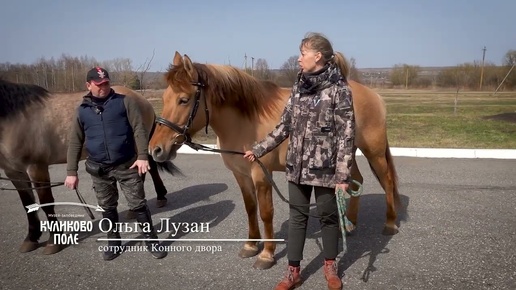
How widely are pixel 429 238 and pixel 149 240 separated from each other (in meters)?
2.85

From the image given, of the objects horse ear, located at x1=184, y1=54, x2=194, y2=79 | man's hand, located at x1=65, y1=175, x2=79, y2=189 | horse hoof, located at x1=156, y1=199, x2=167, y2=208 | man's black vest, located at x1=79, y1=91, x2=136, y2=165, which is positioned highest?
horse ear, located at x1=184, y1=54, x2=194, y2=79

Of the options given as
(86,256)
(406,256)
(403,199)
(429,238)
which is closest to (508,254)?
(429,238)

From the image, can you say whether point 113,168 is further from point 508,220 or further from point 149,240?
point 508,220

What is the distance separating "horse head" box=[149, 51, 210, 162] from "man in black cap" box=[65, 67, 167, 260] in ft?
1.47

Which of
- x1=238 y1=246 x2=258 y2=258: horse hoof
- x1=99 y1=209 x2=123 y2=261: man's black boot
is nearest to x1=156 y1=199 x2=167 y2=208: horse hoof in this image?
x1=99 y1=209 x2=123 y2=261: man's black boot

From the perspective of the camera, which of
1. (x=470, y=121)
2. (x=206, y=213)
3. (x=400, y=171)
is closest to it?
(x=206, y=213)

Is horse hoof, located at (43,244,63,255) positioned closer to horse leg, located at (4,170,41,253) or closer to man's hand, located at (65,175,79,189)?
horse leg, located at (4,170,41,253)

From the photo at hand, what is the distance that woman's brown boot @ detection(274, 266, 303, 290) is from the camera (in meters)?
2.71

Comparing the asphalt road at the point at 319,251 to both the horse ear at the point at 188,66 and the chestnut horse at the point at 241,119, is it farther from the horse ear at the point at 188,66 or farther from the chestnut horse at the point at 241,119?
the horse ear at the point at 188,66

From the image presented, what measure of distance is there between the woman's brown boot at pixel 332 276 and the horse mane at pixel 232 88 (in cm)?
136

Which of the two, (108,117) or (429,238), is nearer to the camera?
(108,117)

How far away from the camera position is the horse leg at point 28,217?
140 inches

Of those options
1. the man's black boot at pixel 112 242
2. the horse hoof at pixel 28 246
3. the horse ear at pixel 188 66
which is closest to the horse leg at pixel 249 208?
the horse ear at pixel 188 66

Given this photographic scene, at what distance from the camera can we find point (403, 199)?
482 cm
